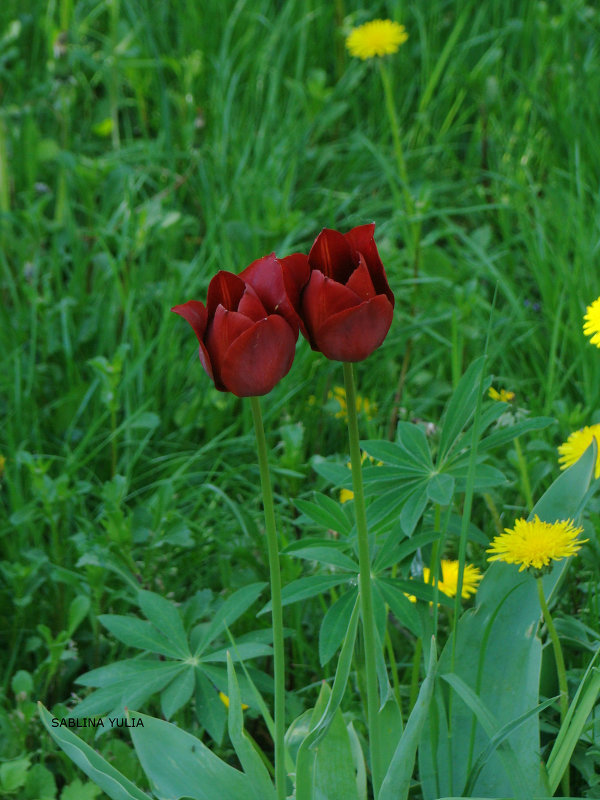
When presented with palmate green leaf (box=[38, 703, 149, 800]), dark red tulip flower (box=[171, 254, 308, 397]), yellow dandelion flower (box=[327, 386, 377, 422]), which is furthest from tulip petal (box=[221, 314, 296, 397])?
yellow dandelion flower (box=[327, 386, 377, 422])

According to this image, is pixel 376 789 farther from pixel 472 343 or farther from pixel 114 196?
pixel 114 196

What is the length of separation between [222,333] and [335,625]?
0.52 meters

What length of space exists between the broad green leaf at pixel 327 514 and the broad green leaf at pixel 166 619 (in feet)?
0.82

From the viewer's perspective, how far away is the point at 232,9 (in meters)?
3.32

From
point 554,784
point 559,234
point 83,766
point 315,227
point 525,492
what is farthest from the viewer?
point 315,227

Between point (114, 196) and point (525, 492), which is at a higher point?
point (114, 196)

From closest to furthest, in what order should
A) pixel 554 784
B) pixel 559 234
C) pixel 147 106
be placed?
pixel 554 784
pixel 559 234
pixel 147 106

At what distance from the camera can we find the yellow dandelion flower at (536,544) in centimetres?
115

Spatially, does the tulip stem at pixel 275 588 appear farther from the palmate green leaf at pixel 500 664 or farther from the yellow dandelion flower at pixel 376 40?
the yellow dandelion flower at pixel 376 40

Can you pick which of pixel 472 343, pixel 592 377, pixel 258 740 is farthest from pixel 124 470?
pixel 592 377

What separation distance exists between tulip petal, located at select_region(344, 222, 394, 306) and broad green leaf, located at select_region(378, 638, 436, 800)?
369 mm

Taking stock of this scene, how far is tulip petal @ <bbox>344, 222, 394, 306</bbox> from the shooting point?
38.2 inches

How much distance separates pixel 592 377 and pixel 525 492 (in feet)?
1.72

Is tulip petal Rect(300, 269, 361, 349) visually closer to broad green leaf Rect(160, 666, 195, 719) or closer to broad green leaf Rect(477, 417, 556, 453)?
broad green leaf Rect(477, 417, 556, 453)
